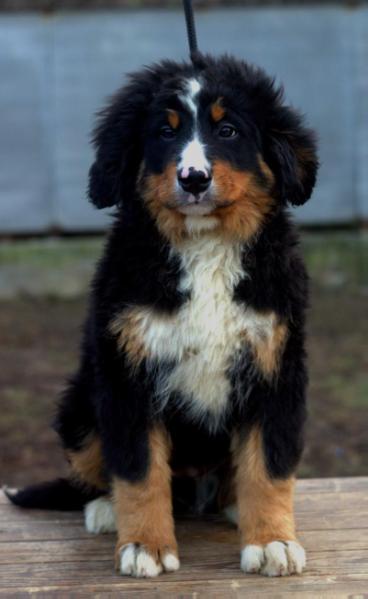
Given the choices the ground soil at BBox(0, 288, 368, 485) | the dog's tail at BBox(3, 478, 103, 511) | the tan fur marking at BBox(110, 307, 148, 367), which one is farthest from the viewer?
the ground soil at BBox(0, 288, 368, 485)

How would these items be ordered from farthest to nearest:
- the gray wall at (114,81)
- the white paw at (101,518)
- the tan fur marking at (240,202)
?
the gray wall at (114,81) → the white paw at (101,518) → the tan fur marking at (240,202)

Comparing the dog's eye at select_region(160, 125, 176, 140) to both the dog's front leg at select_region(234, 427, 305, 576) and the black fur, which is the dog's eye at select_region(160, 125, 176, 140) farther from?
the dog's front leg at select_region(234, 427, 305, 576)

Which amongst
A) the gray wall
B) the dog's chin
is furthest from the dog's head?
the gray wall

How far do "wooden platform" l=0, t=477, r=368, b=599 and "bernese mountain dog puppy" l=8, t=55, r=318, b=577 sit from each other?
0.08 metres

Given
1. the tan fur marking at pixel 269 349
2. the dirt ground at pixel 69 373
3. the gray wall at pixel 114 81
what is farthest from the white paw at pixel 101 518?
the gray wall at pixel 114 81

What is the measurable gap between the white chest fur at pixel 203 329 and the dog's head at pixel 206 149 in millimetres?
105

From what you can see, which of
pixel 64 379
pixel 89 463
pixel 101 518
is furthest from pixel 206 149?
pixel 64 379

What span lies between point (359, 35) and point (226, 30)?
121 cm

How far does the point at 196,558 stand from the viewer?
3.84m

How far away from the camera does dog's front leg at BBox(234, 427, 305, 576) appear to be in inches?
143

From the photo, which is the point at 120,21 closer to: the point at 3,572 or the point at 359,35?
the point at 359,35

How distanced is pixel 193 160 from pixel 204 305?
1.60 ft

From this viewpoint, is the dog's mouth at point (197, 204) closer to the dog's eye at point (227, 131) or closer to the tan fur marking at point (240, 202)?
the tan fur marking at point (240, 202)

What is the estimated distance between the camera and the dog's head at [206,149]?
3.57 metres
